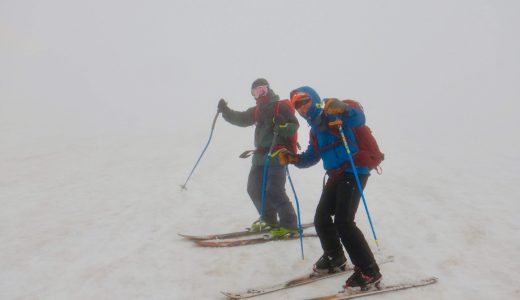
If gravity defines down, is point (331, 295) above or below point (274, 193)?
below

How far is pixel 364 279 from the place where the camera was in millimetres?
4516

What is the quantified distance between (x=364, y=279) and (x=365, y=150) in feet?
4.80

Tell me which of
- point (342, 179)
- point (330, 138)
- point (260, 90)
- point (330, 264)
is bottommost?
point (330, 264)

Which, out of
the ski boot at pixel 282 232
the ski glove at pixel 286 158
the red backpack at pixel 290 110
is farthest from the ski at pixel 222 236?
the ski glove at pixel 286 158

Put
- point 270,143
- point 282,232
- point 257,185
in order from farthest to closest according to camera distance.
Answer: point 257,185 < point 282,232 < point 270,143

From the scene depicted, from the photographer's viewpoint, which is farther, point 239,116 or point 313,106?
point 239,116

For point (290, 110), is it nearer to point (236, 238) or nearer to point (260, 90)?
point (260, 90)

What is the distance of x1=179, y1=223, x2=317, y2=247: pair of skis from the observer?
6.35 meters

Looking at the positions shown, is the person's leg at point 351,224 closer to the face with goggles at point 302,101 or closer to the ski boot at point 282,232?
the face with goggles at point 302,101

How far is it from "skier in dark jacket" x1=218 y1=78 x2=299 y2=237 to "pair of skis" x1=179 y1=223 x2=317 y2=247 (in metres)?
0.11

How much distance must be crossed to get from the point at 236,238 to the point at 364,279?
2.78 m

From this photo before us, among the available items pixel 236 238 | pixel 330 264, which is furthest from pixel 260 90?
pixel 330 264

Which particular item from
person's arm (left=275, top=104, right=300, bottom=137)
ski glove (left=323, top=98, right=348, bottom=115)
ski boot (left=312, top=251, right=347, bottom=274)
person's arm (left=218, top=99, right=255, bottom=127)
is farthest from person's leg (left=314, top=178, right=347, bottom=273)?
person's arm (left=218, top=99, right=255, bottom=127)

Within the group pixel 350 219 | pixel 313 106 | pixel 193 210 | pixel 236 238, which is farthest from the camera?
pixel 193 210
